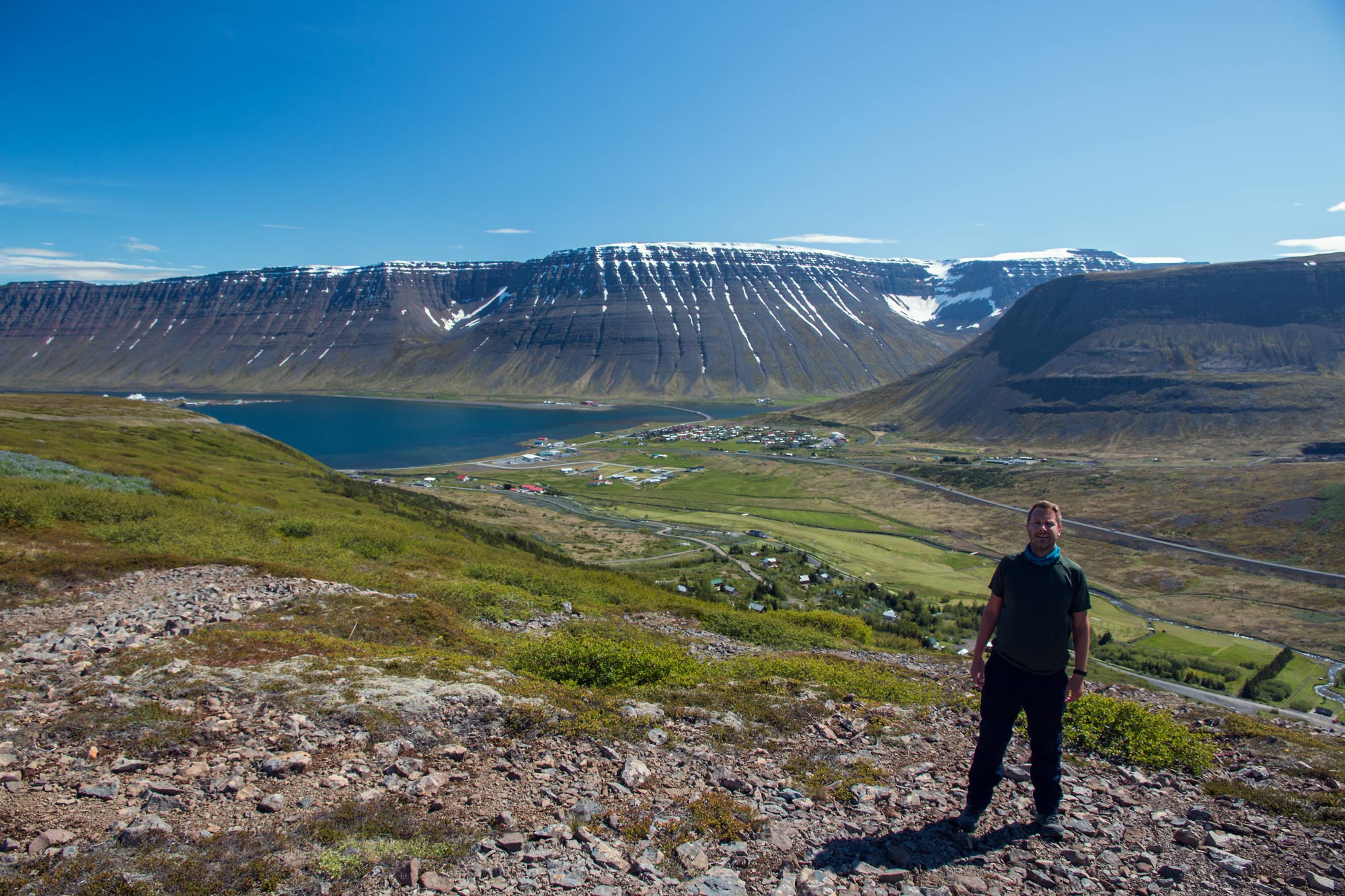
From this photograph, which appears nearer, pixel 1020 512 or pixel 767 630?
pixel 767 630

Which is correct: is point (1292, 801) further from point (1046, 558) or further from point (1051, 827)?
point (1046, 558)

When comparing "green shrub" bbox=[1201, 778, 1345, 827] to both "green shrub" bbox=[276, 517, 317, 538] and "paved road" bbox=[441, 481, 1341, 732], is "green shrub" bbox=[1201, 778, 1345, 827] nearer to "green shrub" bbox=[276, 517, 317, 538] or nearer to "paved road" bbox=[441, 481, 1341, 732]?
"paved road" bbox=[441, 481, 1341, 732]

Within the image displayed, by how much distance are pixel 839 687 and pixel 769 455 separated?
408 ft

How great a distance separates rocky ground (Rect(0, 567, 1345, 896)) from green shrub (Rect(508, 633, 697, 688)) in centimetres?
159

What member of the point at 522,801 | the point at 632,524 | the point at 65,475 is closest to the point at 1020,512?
the point at 632,524

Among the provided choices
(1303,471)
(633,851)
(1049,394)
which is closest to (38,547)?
(633,851)

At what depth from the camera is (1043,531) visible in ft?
24.6

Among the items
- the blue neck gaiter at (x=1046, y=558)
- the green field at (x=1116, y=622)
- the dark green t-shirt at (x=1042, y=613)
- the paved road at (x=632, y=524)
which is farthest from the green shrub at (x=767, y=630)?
the green field at (x=1116, y=622)

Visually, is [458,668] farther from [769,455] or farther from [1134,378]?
[1134,378]

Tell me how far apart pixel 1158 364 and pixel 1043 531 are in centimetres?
16801

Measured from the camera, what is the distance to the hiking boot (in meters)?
7.56

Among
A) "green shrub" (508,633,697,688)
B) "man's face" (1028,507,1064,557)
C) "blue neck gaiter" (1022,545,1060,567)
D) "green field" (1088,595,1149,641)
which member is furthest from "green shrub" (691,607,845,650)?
"green field" (1088,595,1149,641)

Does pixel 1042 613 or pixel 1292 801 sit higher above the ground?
pixel 1042 613

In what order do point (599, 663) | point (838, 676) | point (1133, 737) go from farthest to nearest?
point (838, 676) < point (599, 663) < point (1133, 737)
